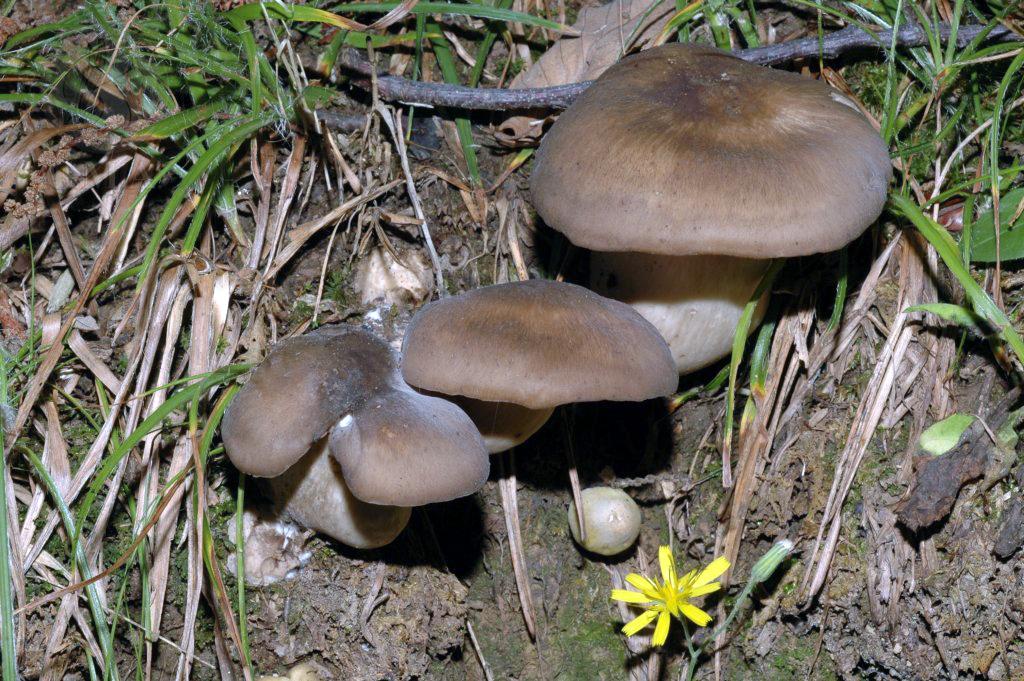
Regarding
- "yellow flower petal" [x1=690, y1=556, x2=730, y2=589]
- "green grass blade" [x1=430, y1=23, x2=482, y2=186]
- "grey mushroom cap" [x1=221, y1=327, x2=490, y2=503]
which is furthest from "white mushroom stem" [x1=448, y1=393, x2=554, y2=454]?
"green grass blade" [x1=430, y1=23, x2=482, y2=186]

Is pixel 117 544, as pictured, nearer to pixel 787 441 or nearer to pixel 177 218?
pixel 177 218

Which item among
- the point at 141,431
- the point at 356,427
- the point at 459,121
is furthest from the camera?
the point at 459,121

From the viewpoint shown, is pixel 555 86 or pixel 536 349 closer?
pixel 536 349

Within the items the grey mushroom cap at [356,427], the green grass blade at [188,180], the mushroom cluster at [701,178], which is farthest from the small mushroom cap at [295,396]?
the mushroom cluster at [701,178]

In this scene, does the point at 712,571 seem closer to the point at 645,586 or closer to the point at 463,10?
the point at 645,586

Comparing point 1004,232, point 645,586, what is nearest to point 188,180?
point 645,586

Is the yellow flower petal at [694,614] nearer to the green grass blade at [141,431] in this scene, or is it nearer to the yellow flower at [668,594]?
the yellow flower at [668,594]
